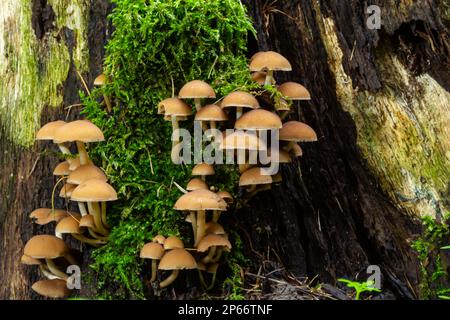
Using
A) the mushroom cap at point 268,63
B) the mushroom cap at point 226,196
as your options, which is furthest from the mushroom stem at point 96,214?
the mushroom cap at point 268,63

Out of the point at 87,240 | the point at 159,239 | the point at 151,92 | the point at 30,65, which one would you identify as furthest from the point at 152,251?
the point at 30,65

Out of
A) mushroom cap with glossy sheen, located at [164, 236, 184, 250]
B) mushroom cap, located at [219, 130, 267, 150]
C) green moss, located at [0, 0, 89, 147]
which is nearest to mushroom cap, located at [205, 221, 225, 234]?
mushroom cap with glossy sheen, located at [164, 236, 184, 250]

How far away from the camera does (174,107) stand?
14.7ft

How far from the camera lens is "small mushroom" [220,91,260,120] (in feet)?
14.4

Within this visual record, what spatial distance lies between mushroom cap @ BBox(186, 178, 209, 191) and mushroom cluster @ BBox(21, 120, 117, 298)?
0.55 meters

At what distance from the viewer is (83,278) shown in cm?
464

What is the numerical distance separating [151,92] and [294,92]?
1.13 meters

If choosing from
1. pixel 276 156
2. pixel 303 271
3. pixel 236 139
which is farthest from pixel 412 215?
pixel 236 139

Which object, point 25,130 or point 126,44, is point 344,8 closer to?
point 126,44

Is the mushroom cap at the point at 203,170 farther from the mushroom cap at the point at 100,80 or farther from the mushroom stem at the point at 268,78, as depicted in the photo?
the mushroom cap at the point at 100,80

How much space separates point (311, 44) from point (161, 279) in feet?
8.10

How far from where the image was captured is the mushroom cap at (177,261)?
164 inches

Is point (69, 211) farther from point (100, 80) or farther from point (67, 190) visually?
point (100, 80)

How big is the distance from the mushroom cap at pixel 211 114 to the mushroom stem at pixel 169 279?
1.13m
